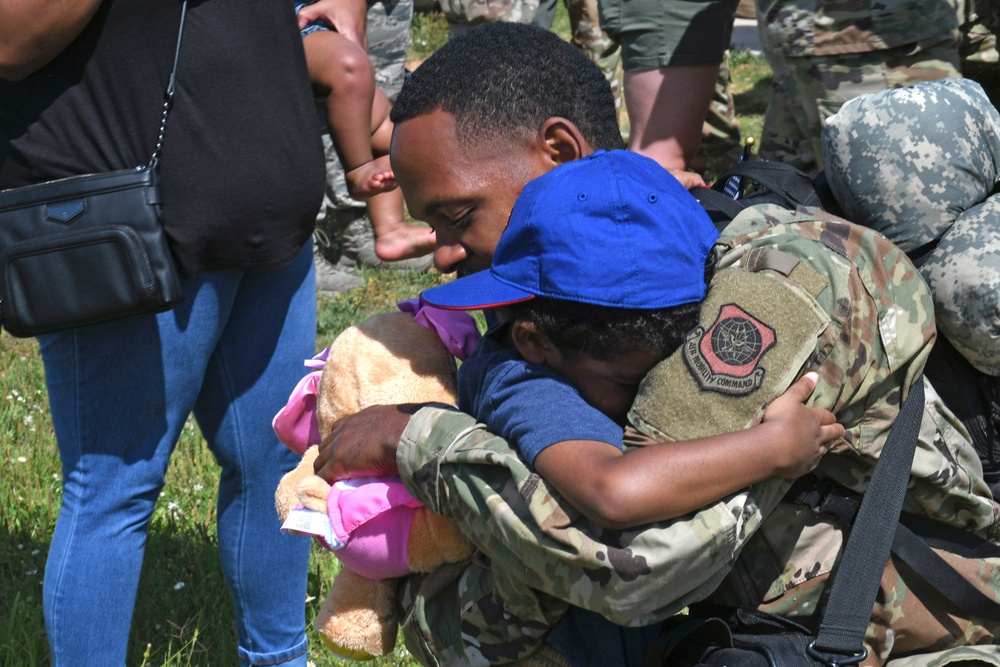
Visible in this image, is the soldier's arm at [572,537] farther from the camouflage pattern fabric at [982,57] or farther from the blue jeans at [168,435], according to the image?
the camouflage pattern fabric at [982,57]

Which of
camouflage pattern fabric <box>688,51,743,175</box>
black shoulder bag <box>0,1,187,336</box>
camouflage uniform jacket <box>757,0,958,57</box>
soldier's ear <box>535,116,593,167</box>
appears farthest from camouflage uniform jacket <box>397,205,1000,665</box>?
camouflage pattern fabric <box>688,51,743,175</box>

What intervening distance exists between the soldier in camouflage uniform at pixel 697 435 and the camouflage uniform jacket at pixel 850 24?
4.33ft

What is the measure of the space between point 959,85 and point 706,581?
2.88 feet

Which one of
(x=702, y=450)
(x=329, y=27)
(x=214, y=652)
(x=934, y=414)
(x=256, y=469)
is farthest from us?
(x=329, y=27)

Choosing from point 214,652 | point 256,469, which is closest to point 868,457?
point 256,469

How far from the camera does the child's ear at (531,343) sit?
156 centimetres

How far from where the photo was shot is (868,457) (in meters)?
1.56

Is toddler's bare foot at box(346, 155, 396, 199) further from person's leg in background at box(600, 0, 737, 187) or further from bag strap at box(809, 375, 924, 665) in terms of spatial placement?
bag strap at box(809, 375, 924, 665)

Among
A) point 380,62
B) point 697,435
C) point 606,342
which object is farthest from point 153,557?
point 380,62

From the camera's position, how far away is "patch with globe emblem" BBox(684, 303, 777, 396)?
1447 mm

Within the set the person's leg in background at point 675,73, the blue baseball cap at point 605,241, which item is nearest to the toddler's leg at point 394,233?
the person's leg in background at point 675,73

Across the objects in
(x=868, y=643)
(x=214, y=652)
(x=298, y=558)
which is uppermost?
(x=868, y=643)

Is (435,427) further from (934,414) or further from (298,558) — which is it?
(298,558)

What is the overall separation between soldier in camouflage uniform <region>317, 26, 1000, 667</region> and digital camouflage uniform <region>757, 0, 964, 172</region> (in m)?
1.32
